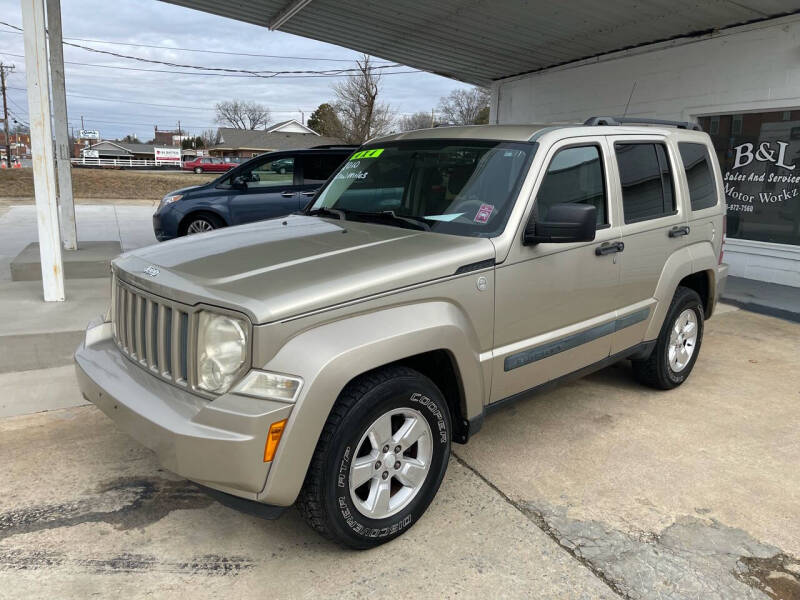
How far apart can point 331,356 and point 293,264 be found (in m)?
0.58

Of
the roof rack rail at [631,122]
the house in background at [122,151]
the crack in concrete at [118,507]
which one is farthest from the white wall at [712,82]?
the house in background at [122,151]

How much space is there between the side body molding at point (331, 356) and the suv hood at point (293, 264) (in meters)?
0.13

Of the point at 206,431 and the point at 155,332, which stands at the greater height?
the point at 155,332

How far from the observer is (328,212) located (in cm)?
412

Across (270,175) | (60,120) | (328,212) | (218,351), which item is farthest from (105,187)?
(218,351)

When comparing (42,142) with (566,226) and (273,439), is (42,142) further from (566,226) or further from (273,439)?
(566,226)

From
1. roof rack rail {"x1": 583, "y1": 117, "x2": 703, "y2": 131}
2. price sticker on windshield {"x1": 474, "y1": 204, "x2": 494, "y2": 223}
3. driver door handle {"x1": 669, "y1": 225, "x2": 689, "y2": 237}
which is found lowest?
driver door handle {"x1": 669, "y1": 225, "x2": 689, "y2": 237}

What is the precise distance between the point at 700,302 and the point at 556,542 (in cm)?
285

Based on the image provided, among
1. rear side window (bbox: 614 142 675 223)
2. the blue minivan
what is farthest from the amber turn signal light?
the blue minivan

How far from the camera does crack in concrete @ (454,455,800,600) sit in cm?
267

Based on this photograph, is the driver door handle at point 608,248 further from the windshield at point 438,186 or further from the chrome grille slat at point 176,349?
the chrome grille slat at point 176,349

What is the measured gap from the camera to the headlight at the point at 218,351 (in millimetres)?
2521

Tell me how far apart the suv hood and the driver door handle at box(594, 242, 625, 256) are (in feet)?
3.21

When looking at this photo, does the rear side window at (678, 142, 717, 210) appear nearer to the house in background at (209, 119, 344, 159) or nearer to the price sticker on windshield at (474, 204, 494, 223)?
the price sticker on windshield at (474, 204, 494, 223)
